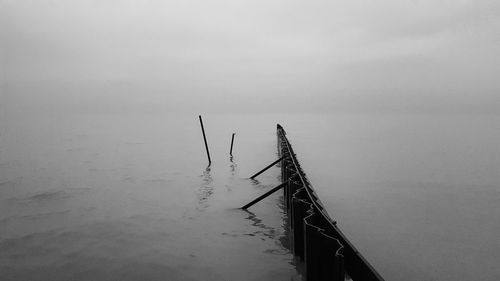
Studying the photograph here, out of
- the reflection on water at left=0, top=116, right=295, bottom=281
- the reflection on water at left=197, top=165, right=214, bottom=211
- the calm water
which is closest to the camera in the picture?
the reflection on water at left=0, top=116, right=295, bottom=281

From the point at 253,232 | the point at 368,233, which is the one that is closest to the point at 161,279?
the point at 253,232

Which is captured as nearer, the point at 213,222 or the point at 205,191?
the point at 213,222

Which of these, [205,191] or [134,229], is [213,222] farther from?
[205,191]

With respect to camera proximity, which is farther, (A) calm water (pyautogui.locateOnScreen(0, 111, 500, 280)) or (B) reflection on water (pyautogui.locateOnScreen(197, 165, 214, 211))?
(B) reflection on water (pyautogui.locateOnScreen(197, 165, 214, 211))

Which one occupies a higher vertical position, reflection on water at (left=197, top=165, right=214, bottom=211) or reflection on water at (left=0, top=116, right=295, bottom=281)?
reflection on water at (left=0, top=116, right=295, bottom=281)

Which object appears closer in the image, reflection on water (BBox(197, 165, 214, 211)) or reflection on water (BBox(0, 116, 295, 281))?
reflection on water (BBox(0, 116, 295, 281))

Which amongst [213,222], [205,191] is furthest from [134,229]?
[205,191]

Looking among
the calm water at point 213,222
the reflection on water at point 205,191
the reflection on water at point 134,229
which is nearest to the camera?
the reflection on water at point 134,229

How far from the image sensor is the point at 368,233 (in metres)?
13.2

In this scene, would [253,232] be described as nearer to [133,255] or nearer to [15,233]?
[133,255]

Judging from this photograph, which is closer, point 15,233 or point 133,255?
point 133,255

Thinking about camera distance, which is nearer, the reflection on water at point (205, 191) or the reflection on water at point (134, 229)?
the reflection on water at point (134, 229)

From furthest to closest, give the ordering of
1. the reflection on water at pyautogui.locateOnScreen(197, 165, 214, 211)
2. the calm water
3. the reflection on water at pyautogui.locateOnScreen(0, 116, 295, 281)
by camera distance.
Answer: the reflection on water at pyautogui.locateOnScreen(197, 165, 214, 211), the calm water, the reflection on water at pyautogui.locateOnScreen(0, 116, 295, 281)

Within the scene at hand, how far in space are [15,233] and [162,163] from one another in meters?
18.8
